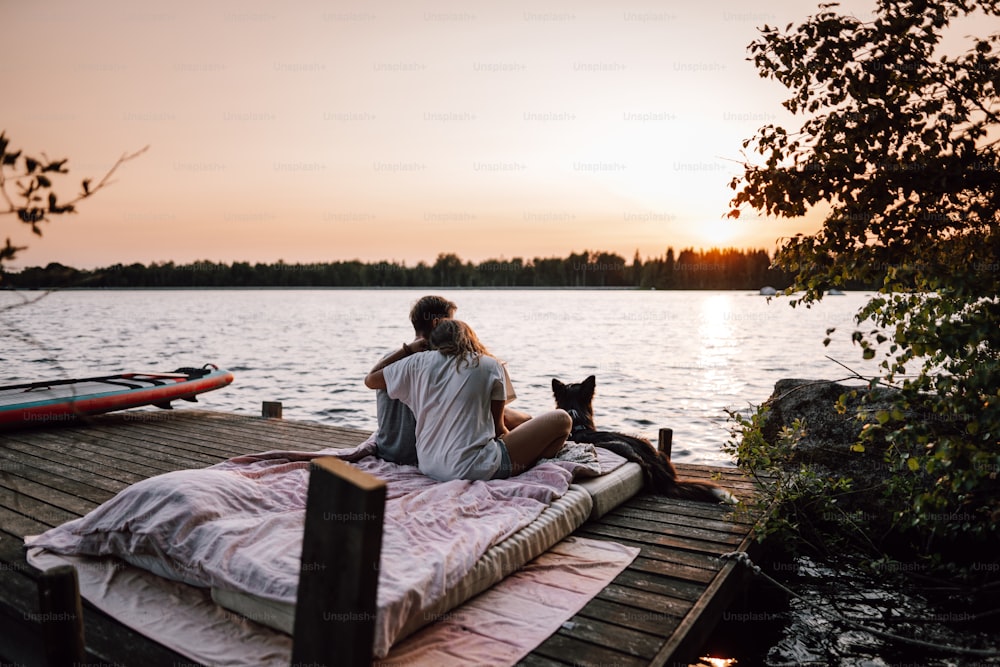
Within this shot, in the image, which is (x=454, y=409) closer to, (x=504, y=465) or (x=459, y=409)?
(x=459, y=409)

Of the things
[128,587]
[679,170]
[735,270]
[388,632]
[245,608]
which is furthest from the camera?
[735,270]

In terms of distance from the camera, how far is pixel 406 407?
17.7 feet

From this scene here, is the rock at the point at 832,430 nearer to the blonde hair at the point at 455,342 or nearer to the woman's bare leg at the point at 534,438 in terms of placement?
the woman's bare leg at the point at 534,438

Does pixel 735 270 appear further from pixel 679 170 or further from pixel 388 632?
pixel 388 632

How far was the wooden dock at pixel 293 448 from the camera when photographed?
3.13 metres

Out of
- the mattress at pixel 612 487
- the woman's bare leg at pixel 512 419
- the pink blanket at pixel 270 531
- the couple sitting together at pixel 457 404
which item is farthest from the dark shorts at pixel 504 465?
the woman's bare leg at pixel 512 419

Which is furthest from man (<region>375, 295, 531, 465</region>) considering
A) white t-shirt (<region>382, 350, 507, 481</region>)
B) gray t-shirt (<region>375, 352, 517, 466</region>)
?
white t-shirt (<region>382, 350, 507, 481</region>)

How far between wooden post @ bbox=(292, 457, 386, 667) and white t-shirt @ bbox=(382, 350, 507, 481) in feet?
7.87

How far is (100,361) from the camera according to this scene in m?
22.4

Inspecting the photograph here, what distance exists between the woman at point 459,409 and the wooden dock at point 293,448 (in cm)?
84

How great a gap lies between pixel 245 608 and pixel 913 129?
4.36m

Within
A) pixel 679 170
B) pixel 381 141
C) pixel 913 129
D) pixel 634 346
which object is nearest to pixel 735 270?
pixel 634 346

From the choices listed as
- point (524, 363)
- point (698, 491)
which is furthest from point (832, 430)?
point (524, 363)

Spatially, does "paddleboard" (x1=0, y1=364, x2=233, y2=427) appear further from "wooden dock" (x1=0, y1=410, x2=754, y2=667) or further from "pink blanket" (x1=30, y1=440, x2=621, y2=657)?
"pink blanket" (x1=30, y1=440, x2=621, y2=657)
